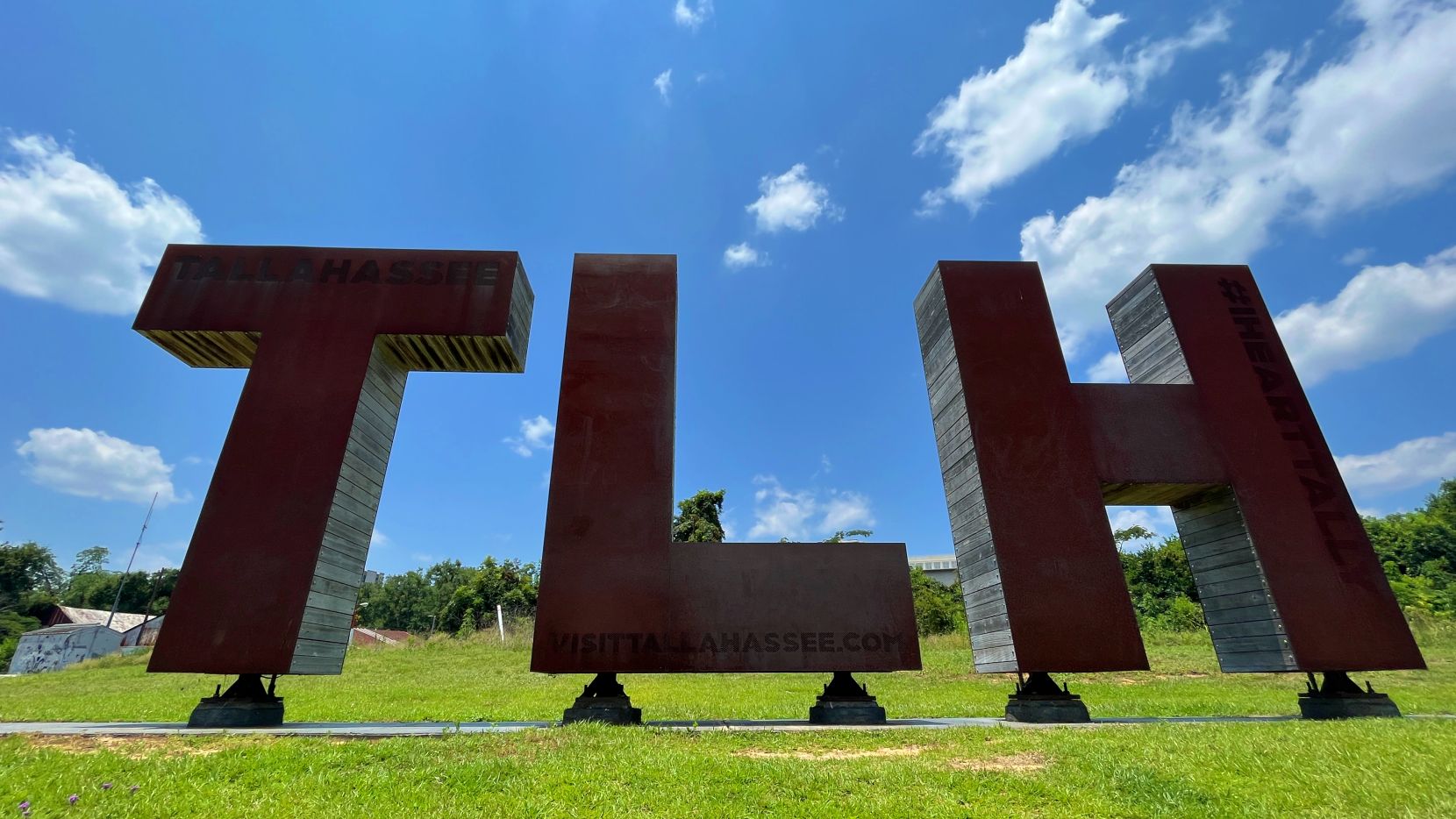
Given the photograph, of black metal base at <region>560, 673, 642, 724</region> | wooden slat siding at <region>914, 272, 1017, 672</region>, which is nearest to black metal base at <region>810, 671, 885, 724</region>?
wooden slat siding at <region>914, 272, 1017, 672</region>

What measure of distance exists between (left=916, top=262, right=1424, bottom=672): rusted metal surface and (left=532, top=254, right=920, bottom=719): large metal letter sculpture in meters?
2.03

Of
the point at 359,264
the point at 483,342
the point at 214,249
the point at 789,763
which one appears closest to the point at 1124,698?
the point at 789,763

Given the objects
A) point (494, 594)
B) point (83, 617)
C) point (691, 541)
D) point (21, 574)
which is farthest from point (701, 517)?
point (21, 574)

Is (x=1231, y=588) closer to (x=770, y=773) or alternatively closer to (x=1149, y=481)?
(x=1149, y=481)

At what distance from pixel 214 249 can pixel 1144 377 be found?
18017 mm

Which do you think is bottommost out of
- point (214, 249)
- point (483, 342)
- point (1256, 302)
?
point (483, 342)

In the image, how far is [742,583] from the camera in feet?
31.0

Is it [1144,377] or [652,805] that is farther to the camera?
[1144,377]

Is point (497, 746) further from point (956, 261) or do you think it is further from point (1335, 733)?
point (956, 261)

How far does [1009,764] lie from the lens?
6277 millimetres

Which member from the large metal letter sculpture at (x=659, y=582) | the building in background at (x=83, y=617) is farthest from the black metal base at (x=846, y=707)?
the building in background at (x=83, y=617)

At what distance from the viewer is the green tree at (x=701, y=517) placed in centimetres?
3247

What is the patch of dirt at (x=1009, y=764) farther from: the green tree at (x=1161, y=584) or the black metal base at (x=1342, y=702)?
the green tree at (x=1161, y=584)

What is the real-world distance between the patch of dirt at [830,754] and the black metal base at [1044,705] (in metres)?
3.08
